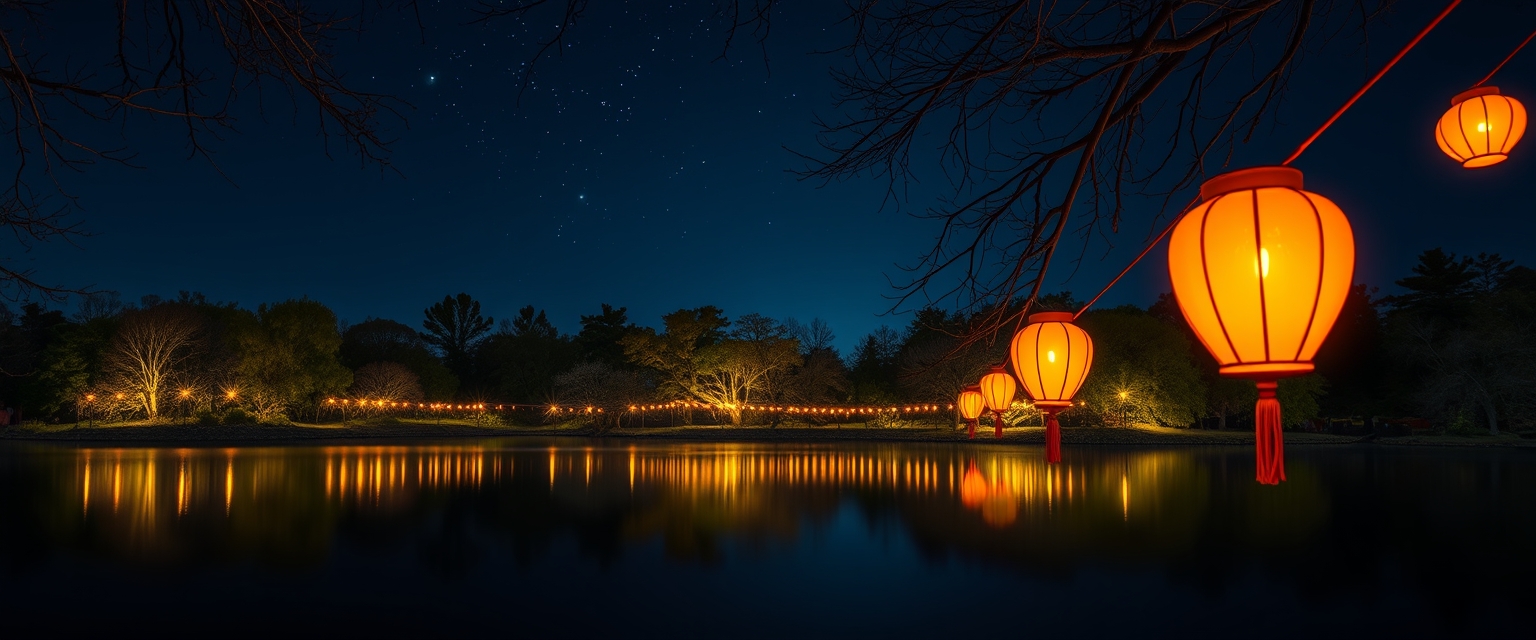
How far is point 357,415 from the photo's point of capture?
3719cm

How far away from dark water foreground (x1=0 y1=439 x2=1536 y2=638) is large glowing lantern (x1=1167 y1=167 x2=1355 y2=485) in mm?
4544

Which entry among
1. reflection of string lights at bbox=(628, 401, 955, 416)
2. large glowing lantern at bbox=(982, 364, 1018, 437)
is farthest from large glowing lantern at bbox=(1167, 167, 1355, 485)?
reflection of string lights at bbox=(628, 401, 955, 416)

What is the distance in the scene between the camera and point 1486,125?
177 inches

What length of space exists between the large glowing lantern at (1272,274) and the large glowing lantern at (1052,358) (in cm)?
205

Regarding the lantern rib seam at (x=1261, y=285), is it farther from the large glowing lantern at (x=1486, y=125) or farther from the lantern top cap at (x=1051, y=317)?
the large glowing lantern at (x=1486, y=125)

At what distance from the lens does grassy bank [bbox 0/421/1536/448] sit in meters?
27.6

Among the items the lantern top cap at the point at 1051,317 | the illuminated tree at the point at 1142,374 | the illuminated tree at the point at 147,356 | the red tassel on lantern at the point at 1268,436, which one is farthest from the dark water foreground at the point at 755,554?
the illuminated tree at the point at 147,356

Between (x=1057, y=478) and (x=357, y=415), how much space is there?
33581mm

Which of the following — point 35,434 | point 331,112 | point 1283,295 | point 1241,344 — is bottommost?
point 35,434

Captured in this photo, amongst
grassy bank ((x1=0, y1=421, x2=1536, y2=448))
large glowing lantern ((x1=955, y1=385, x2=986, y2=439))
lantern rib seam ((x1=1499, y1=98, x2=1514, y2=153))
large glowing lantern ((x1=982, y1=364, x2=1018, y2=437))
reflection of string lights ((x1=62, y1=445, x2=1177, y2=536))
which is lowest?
grassy bank ((x1=0, y1=421, x2=1536, y2=448))

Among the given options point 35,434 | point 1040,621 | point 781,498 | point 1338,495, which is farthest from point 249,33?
point 35,434

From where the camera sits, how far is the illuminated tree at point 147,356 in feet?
100

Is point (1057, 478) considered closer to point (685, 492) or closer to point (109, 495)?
point (685, 492)

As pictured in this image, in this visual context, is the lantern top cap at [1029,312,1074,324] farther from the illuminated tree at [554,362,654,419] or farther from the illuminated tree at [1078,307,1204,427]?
the illuminated tree at [554,362,654,419]
